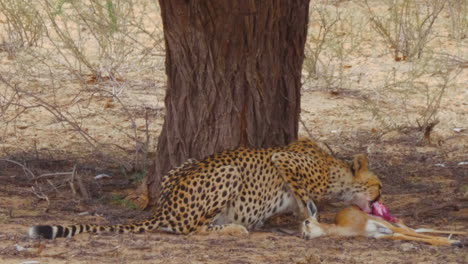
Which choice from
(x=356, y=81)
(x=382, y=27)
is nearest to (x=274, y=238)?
(x=356, y=81)

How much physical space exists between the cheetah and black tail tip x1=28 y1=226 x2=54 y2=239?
12 centimetres

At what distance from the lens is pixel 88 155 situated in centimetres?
704

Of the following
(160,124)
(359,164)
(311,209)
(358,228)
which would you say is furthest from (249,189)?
(160,124)

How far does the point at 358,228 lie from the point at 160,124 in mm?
3310

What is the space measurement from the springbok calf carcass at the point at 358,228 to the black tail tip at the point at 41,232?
1307mm

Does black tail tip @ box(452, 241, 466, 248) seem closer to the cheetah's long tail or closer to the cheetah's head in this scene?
the cheetah's head

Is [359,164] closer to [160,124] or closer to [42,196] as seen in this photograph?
[42,196]

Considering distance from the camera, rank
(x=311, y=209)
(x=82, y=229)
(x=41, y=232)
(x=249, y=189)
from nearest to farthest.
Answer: (x=41, y=232)
(x=82, y=229)
(x=311, y=209)
(x=249, y=189)

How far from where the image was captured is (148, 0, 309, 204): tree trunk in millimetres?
5367

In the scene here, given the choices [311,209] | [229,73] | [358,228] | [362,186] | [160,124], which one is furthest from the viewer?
[160,124]

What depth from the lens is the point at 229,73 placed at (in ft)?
17.9

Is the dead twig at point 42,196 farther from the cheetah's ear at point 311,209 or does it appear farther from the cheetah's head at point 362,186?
the cheetah's head at point 362,186

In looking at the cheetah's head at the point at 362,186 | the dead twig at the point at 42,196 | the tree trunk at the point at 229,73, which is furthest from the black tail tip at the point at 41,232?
the cheetah's head at the point at 362,186

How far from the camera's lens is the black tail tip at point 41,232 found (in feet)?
15.0
